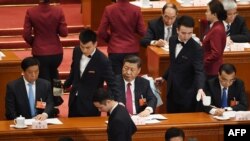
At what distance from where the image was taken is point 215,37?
9.69 m

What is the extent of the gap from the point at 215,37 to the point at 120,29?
1320 millimetres

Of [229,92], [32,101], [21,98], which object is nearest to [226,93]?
[229,92]

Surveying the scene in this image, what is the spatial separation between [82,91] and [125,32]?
4.87 feet

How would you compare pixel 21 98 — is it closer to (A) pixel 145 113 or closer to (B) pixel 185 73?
(A) pixel 145 113

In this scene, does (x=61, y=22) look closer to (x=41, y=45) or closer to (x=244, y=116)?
(x=41, y=45)

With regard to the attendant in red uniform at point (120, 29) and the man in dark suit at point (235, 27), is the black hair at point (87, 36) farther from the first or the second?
the man in dark suit at point (235, 27)

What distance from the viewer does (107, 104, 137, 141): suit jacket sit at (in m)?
7.59

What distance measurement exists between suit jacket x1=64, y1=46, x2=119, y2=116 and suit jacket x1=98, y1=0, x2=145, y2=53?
1283mm

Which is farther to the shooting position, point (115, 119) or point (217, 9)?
point (217, 9)

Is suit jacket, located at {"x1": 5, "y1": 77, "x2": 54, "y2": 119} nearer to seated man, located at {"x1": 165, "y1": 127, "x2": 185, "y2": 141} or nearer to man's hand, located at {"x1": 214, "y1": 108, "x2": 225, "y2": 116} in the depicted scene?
seated man, located at {"x1": 165, "y1": 127, "x2": 185, "y2": 141}

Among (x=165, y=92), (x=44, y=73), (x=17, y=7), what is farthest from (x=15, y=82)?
(x=17, y=7)

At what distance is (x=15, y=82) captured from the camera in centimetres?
892

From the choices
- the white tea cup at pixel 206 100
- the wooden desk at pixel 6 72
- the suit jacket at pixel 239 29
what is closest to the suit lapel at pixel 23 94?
the wooden desk at pixel 6 72

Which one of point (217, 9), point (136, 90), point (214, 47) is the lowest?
point (136, 90)
